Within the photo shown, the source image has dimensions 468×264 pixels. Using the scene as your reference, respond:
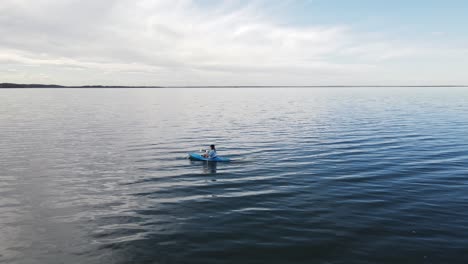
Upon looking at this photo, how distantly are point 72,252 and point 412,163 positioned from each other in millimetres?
25995

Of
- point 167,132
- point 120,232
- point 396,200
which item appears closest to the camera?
point 120,232

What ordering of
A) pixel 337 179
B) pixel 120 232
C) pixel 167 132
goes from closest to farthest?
pixel 120 232 → pixel 337 179 → pixel 167 132

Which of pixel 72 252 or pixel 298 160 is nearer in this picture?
pixel 72 252

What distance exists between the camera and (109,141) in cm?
4066

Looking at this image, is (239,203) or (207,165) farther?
(207,165)

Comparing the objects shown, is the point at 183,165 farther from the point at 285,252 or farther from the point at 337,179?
the point at 285,252

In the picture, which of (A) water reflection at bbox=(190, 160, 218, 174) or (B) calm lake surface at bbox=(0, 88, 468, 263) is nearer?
(B) calm lake surface at bbox=(0, 88, 468, 263)

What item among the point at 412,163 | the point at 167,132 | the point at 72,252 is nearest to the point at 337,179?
the point at 412,163

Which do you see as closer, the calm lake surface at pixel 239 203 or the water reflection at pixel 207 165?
the calm lake surface at pixel 239 203

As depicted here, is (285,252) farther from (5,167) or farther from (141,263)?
(5,167)

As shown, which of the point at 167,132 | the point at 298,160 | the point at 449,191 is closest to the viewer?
the point at 449,191

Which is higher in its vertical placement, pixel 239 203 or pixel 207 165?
pixel 207 165

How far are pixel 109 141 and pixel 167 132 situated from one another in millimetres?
9730

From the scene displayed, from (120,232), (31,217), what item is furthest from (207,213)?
(31,217)
